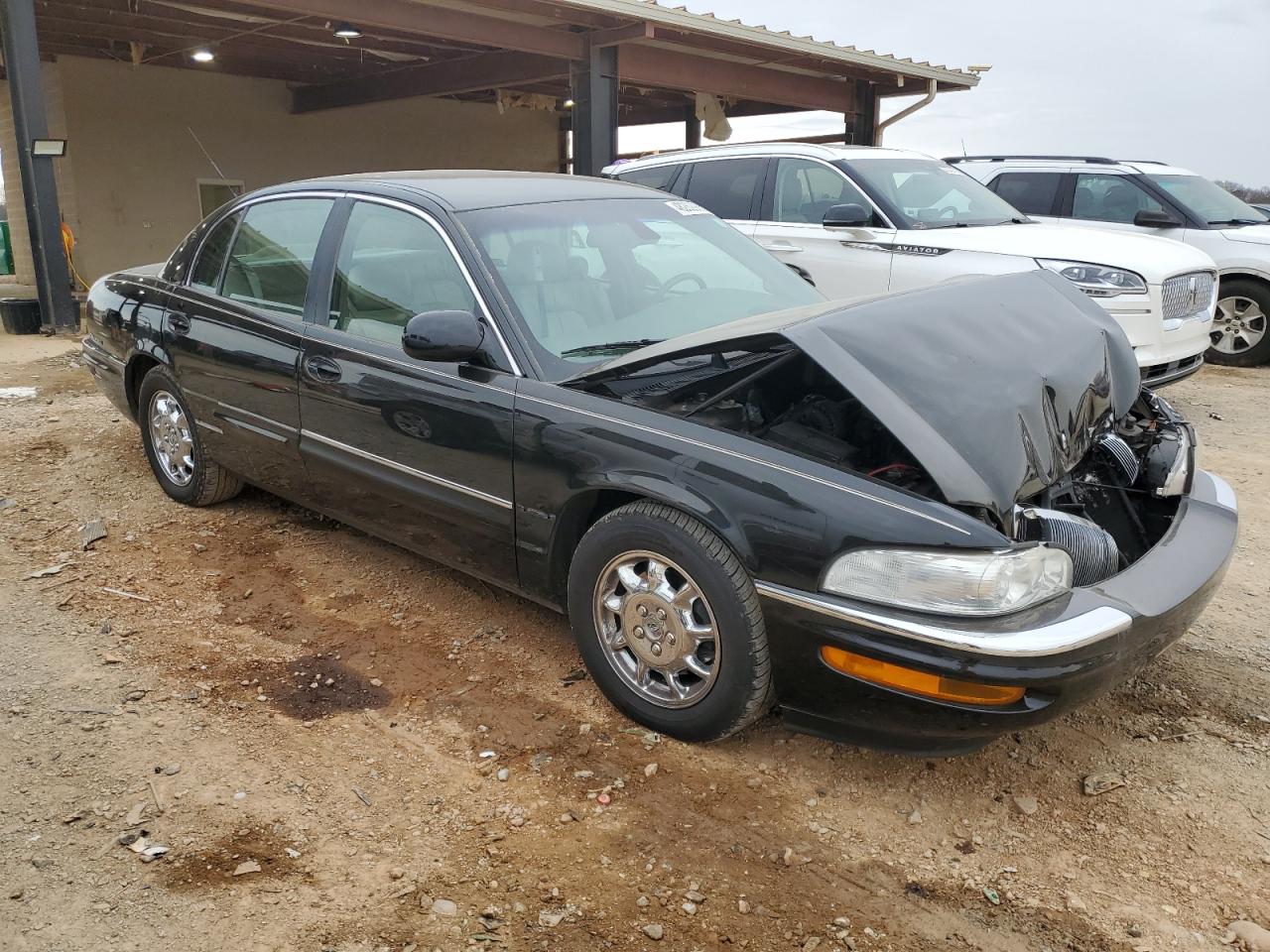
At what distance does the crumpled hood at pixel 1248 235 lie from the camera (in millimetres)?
9359

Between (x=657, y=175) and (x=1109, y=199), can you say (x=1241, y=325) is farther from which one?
(x=657, y=175)

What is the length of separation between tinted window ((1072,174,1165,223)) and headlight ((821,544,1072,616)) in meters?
8.60

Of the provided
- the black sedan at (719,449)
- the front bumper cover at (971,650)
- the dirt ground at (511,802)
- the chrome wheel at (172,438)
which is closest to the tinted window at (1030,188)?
the black sedan at (719,449)

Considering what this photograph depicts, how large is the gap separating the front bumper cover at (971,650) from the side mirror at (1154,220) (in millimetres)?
7929

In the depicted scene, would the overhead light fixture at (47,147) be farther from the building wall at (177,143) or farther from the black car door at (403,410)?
the black car door at (403,410)

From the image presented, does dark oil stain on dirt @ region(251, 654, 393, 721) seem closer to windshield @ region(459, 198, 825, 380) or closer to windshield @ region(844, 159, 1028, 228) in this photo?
windshield @ region(459, 198, 825, 380)

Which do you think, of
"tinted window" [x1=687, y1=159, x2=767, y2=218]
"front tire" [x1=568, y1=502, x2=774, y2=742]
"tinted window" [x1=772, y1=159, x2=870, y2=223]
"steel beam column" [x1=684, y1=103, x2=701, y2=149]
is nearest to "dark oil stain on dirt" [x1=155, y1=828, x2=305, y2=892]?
"front tire" [x1=568, y1=502, x2=774, y2=742]

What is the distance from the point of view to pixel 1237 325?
32.2 ft

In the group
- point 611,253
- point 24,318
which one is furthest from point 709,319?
point 24,318

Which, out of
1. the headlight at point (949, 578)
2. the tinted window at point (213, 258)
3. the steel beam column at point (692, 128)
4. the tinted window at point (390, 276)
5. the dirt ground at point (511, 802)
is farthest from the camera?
the steel beam column at point (692, 128)

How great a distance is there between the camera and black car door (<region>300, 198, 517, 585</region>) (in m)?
3.39

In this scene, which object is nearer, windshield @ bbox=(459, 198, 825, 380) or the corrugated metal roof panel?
windshield @ bbox=(459, 198, 825, 380)

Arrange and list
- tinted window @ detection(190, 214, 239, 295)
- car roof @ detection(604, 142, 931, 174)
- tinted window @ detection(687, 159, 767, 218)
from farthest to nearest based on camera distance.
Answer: tinted window @ detection(687, 159, 767, 218), car roof @ detection(604, 142, 931, 174), tinted window @ detection(190, 214, 239, 295)

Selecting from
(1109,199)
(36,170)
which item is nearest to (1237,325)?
(1109,199)
